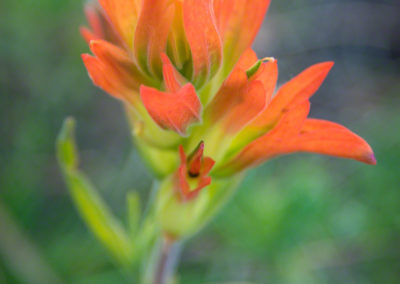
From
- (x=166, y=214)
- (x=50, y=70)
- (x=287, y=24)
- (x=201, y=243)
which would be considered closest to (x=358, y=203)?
(x=201, y=243)

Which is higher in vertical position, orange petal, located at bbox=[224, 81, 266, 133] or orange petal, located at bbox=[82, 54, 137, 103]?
orange petal, located at bbox=[82, 54, 137, 103]

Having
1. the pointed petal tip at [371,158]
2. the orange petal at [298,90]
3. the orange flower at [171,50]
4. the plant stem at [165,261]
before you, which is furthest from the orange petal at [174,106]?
the plant stem at [165,261]

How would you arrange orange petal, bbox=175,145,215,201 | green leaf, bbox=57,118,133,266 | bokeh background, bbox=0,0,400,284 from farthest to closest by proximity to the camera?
1. bokeh background, bbox=0,0,400,284
2. green leaf, bbox=57,118,133,266
3. orange petal, bbox=175,145,215,201

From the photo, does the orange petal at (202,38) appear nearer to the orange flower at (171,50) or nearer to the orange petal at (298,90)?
the orange flower at (171,50)

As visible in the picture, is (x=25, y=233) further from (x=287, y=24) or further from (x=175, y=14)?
(x=287, y=24)

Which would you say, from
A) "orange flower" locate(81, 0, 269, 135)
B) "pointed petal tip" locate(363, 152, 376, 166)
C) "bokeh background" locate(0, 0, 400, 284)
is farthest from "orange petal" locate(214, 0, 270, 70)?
"bokeh background" locate(0, 0, 400, 284)

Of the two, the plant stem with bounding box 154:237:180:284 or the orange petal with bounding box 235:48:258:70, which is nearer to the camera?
the orange petal with bounding box 235:48:258:70

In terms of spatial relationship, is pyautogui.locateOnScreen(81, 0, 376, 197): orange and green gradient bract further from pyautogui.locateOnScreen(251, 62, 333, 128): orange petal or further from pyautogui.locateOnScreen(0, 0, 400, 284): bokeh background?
pyautogui.locateOnScreen(0, 0, 400, 284): bokeh background

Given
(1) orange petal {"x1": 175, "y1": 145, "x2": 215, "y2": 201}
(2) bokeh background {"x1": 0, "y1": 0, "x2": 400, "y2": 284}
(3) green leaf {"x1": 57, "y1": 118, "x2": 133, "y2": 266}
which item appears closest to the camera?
(1) orange petal {"x1": 175, "y1": 145, "x2": 215, "y2": 201}
